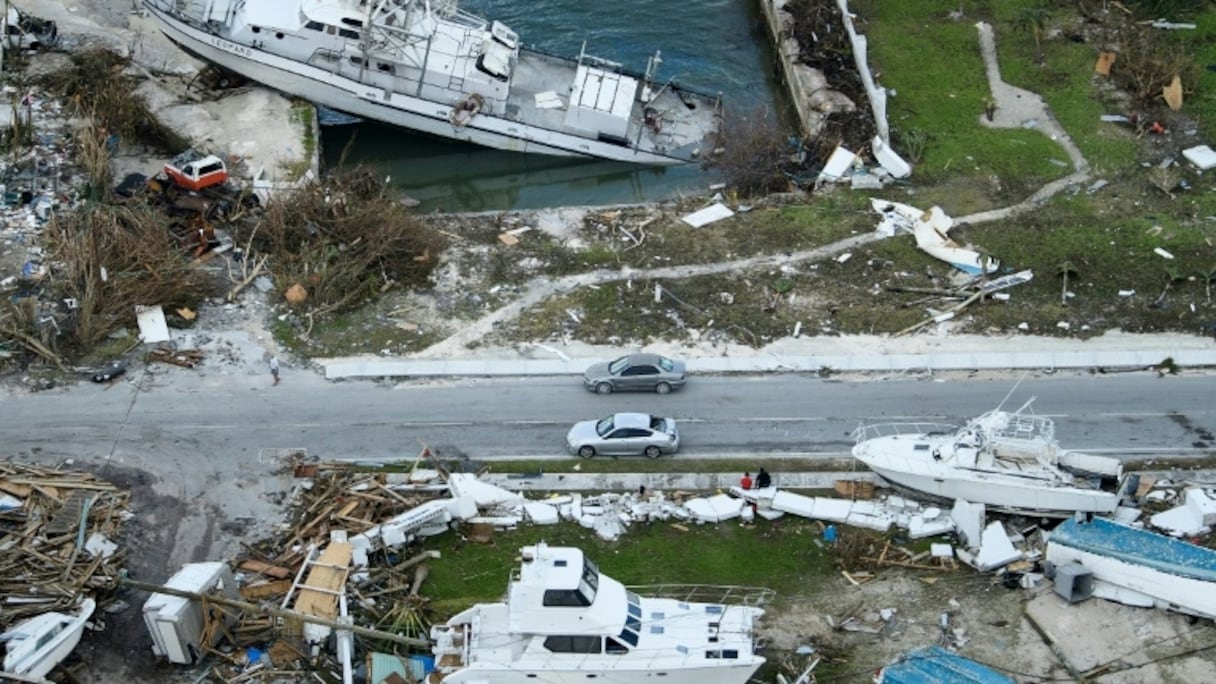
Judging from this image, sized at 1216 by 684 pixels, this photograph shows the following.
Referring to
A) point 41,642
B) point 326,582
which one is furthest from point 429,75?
point 41,642

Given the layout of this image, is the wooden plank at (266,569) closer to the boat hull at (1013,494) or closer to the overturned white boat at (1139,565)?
the boat hull at (1013,494)

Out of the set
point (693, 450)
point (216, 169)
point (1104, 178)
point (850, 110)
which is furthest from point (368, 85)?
point (1104, 178)

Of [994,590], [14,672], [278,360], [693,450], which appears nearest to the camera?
[14,672]

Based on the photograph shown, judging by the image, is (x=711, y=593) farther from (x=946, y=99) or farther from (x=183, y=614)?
(x=946, y=99)

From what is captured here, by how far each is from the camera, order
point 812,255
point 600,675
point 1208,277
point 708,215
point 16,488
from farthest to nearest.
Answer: point 708,215 → point 812,255 → point 1208,277 → point 16,488 → point 600,675

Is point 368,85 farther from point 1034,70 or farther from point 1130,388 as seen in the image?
point 1130,388

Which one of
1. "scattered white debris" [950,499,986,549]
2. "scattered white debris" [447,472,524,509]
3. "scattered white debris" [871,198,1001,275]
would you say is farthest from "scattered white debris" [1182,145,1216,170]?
"scattered white debris" [447,472,524,509]
